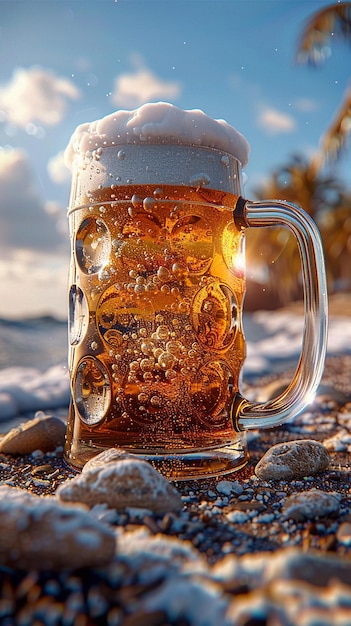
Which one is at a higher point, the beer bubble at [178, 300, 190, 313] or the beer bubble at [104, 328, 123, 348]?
the beer bubble at [178, 300, 190, 313]

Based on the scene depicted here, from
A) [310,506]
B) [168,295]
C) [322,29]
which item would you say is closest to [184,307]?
[168,295]

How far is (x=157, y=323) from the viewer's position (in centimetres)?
135

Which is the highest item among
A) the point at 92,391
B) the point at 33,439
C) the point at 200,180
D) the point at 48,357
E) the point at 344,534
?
the point at 200,180

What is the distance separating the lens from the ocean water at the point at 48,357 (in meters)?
3.62

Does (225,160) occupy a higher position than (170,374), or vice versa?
(225,160)

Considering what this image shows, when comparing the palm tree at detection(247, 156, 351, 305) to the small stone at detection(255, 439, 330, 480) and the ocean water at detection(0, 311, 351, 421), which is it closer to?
the ocean water at detection(0, 311, 351, 421)

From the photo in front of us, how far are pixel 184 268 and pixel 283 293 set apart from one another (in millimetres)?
22169

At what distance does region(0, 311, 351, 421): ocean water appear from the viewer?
143 inches

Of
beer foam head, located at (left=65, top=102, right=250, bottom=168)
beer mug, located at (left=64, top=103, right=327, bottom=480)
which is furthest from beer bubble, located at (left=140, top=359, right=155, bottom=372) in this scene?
beer foam head, located at (left=65, top=102, right=250, bottom=168)

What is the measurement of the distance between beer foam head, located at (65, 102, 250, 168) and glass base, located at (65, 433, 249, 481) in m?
0.81

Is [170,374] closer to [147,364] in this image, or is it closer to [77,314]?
[147,364]

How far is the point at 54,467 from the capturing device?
5.26ft

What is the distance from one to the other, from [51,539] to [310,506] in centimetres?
56

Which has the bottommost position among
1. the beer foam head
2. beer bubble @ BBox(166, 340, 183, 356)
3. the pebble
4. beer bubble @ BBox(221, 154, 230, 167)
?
the pebble
